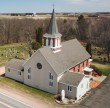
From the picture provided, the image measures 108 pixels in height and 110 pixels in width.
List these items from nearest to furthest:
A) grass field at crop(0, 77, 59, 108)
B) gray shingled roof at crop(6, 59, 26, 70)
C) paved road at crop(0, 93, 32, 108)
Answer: paved road at crop(0, 93, 32, 108)
grass field at crop(0, 77, 59, 108)
gray shingled roof at crop(6, 59, 26, 70)

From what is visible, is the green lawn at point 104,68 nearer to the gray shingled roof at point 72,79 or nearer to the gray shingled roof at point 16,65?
the gray shingled roof at point 72,79

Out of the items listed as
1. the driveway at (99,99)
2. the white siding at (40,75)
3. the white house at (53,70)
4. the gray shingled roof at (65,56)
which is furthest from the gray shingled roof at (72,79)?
the driveway at (99,99)

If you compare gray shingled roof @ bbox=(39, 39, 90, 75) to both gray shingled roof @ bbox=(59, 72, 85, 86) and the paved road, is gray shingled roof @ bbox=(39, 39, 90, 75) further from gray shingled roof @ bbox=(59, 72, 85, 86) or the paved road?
the paved road

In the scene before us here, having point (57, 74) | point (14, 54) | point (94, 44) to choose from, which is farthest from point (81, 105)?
point (94, 44)

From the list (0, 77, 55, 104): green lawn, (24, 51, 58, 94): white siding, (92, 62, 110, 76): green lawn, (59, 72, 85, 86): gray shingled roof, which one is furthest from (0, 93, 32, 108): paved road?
(92, 62, 110, 76): green lawn

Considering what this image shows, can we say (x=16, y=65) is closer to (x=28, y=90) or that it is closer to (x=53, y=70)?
(x=28, y=90)
